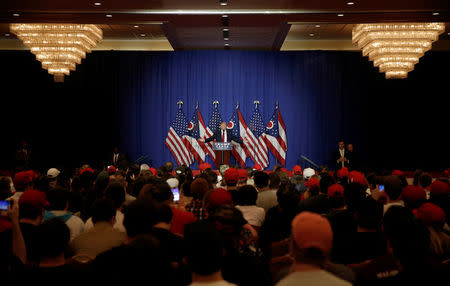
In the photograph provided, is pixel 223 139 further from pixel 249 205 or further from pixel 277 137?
pixel 249 205

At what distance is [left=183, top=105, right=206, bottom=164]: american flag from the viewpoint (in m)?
16.7

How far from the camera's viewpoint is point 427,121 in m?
17.5

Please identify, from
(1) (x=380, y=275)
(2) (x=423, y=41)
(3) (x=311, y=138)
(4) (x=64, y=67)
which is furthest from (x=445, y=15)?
(4) (x=64, y=67)

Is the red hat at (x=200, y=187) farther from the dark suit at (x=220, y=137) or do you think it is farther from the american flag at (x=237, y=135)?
the american flag at (x=237, y=135)

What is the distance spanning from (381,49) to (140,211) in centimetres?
1014

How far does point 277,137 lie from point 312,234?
14538 millimetres

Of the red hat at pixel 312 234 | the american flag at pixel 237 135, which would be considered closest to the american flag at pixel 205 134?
the american flag at pixel 237 135

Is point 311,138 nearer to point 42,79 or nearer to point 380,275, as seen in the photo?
point 42,79

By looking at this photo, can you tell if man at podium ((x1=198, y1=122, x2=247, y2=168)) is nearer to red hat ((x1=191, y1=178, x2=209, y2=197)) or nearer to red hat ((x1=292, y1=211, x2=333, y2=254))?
red hat ((x1=191, y1=178, x2=209, y2=197))

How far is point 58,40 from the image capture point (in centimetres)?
1211

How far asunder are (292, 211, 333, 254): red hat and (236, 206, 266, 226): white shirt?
7.93 feet

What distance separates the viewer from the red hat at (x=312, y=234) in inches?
91.1

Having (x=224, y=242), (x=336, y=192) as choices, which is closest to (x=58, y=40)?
(x=336, y=192)

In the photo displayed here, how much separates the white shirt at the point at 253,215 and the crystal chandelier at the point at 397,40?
8072 millimetres
